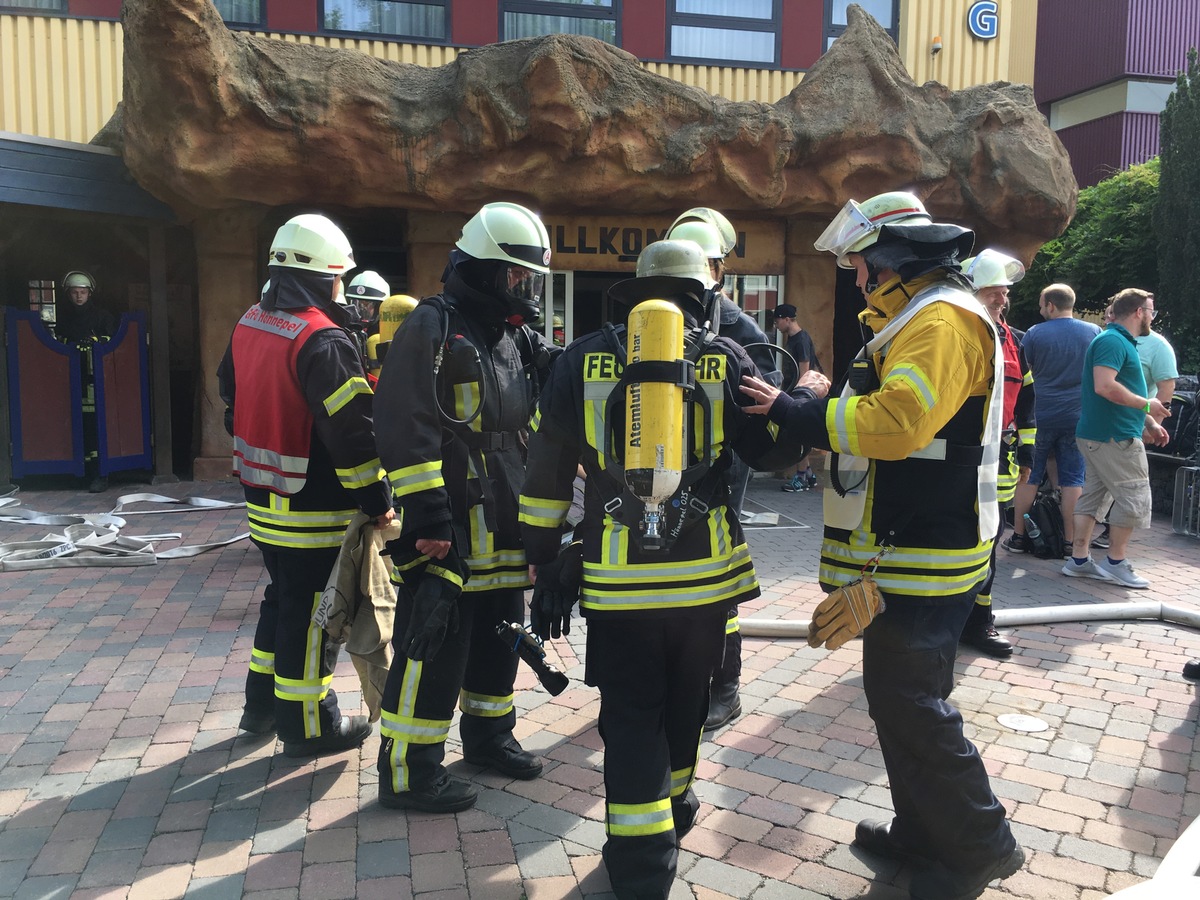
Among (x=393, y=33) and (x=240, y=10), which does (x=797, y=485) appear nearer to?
(x=393, y=33)

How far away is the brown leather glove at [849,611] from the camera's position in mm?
2787

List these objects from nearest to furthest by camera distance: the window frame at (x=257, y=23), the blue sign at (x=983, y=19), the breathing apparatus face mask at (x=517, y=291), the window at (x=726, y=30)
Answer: the breathing apparatus face mask at (x=517, y=291) → the window frame at (x=257, y=23) → the window at (x=726, y=30) → the blue sign at (x=983, y=19)

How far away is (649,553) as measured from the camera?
9.09ft

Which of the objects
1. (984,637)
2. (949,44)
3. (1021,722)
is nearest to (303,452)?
(1021,722)

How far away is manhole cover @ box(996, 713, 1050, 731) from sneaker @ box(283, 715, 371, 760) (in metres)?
2.68

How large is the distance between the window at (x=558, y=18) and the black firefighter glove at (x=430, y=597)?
982cm

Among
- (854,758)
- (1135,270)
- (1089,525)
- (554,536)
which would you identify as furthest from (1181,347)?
(554,536)

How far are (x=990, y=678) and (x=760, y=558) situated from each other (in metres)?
2.67

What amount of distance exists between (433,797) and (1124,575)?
5205 mm

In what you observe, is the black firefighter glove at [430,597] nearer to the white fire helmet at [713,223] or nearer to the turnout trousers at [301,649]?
the turnout trousers at [301,649]

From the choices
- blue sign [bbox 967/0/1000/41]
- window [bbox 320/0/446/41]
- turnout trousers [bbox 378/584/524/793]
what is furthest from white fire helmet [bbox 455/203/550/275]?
blue sign [bbox 967/0/1000/41]

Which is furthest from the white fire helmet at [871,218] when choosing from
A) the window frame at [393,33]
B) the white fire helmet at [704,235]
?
the window frame at [393,33]

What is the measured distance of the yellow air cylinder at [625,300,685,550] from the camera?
2576 mm

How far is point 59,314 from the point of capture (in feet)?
37.3
